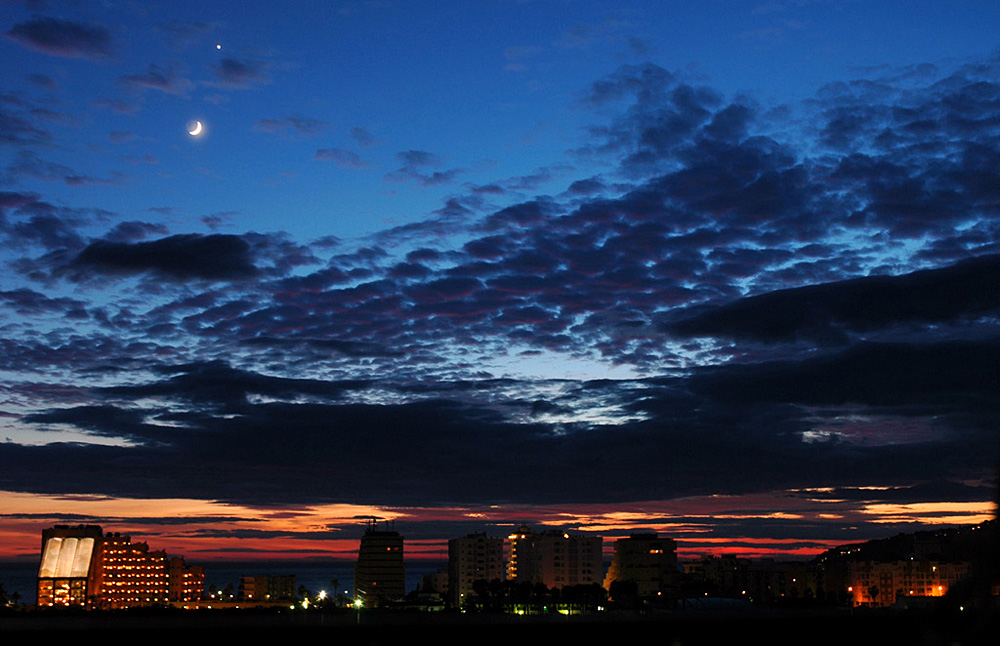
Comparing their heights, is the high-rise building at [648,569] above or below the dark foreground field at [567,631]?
below

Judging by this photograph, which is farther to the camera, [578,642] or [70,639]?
[578,642]

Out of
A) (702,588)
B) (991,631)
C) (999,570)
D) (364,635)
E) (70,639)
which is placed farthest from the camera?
(702,588)

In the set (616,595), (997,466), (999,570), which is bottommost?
(616,595)

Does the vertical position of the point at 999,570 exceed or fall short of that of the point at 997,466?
it falls short

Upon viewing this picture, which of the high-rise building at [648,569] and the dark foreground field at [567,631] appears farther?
the high-rise building at [648,569]

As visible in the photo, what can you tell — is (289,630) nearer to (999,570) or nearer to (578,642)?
(578,642)

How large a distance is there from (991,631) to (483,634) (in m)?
18.3

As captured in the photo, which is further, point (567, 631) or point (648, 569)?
point (648, 569)

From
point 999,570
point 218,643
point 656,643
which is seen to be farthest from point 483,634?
point 999,570

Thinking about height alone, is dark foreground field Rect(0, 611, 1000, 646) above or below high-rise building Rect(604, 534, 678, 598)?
above

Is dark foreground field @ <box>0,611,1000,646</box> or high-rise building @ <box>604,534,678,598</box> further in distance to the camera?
high-rise building @ <box>604,534,678,598</box>

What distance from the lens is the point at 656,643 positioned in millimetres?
37625

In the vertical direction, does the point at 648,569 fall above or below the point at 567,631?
below

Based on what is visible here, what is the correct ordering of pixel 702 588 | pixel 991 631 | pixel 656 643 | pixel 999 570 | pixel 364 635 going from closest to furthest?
pixel 999 570 → pixel 991 631 → pixel 364 635 → pixel 656 643 → pixel 702 588
